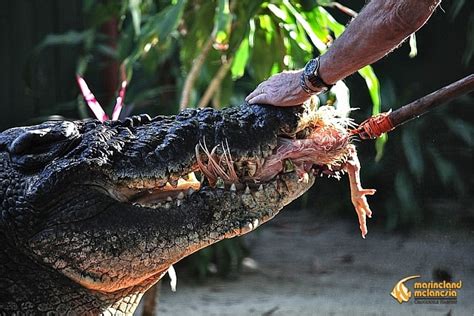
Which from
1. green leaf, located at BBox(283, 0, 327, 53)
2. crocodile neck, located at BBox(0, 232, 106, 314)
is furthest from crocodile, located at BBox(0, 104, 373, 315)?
green leaf, located at BBox(283, 0, 327, 53)

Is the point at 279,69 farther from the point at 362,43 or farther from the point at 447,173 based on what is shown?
the point at 447,173

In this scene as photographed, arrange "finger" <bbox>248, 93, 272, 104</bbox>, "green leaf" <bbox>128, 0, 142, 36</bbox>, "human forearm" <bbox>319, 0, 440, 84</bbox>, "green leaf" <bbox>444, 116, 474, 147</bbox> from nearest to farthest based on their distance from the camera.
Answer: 1. "human forearm" <bbox>319, 0, 440, 84</bbox>
2. "finger" <bbox>248, 93, 272, 104</bbox>
3. "green leaf" <bbox>128, 0, 142, 36</bbox>
4. "green leaf" <bbox>444, 116, 474, 147</bbox>

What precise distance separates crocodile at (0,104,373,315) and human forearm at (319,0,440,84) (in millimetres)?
139

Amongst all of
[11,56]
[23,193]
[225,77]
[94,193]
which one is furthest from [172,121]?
[11,56]

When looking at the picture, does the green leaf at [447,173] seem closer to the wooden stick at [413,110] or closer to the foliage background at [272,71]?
the foliage background at [272,71]

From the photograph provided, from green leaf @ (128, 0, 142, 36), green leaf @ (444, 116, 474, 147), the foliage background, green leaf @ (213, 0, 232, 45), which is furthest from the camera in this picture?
green leaf @ (444, 116, 474, 147)

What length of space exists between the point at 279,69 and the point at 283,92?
1.66 m

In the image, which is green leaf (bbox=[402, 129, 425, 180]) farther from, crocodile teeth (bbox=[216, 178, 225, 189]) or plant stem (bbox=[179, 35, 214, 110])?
crocodile teeth (bbox=[216, 178, 225, 189])

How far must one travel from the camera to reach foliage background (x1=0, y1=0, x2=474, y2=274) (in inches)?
147

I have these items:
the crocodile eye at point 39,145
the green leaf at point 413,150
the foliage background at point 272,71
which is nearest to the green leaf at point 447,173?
the foliage background at point 272,71

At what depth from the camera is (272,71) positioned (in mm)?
3770

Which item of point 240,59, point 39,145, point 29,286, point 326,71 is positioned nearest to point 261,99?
point 326,71

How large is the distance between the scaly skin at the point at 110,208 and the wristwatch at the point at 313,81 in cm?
7

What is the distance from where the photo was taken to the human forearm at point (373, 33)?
2.00 meters
